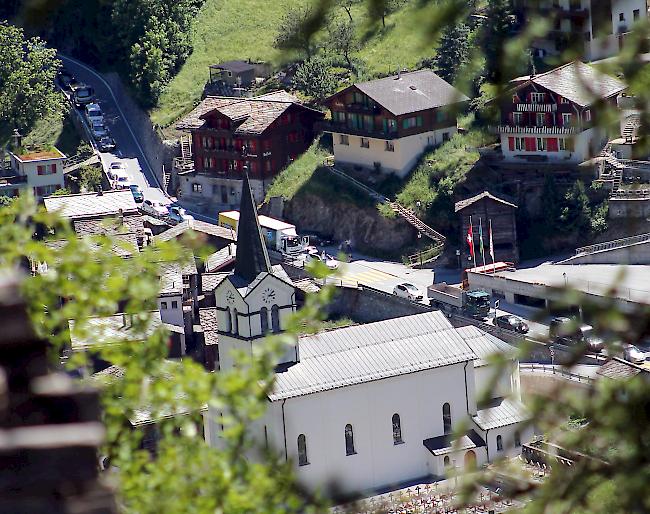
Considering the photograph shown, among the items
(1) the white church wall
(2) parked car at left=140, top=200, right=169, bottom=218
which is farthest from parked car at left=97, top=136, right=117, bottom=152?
(1) the white church wall

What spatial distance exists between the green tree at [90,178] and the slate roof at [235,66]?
7.18 meters

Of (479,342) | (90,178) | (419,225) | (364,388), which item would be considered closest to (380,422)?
(364,388)

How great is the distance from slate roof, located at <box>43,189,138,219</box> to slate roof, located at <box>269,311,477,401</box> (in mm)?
17475

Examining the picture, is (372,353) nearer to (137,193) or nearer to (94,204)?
(94,204)

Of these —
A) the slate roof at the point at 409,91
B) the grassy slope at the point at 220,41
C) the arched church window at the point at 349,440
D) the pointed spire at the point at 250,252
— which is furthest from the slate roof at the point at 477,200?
the grassy slope at the point at 220,41

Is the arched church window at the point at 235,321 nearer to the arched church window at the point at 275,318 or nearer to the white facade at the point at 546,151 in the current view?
the arched church window at the point at 275,318

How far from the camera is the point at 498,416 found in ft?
124

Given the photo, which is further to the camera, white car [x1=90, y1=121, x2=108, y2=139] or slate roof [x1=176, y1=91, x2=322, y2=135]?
white car [x1=90, y1=121, x2=108, y2=139]

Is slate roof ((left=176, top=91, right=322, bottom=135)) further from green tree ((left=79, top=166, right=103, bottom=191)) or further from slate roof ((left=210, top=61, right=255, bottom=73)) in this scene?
green tree ((left=79, top=166, right=103, bottom=191))

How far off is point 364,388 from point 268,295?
11.0 feet

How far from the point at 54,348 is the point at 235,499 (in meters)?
1.41

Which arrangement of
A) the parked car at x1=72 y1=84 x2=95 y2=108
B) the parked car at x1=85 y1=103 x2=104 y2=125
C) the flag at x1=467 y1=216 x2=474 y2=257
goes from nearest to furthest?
the flag at x1=467 y1=216 x2=474 y2=257
the parked car at x1=85 y1=103 x2=104 y2=125
the parked car at x1=72 y1=84 x2=95 y2=108

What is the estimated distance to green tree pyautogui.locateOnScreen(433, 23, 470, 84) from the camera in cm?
5609

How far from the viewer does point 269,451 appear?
20.9ft
